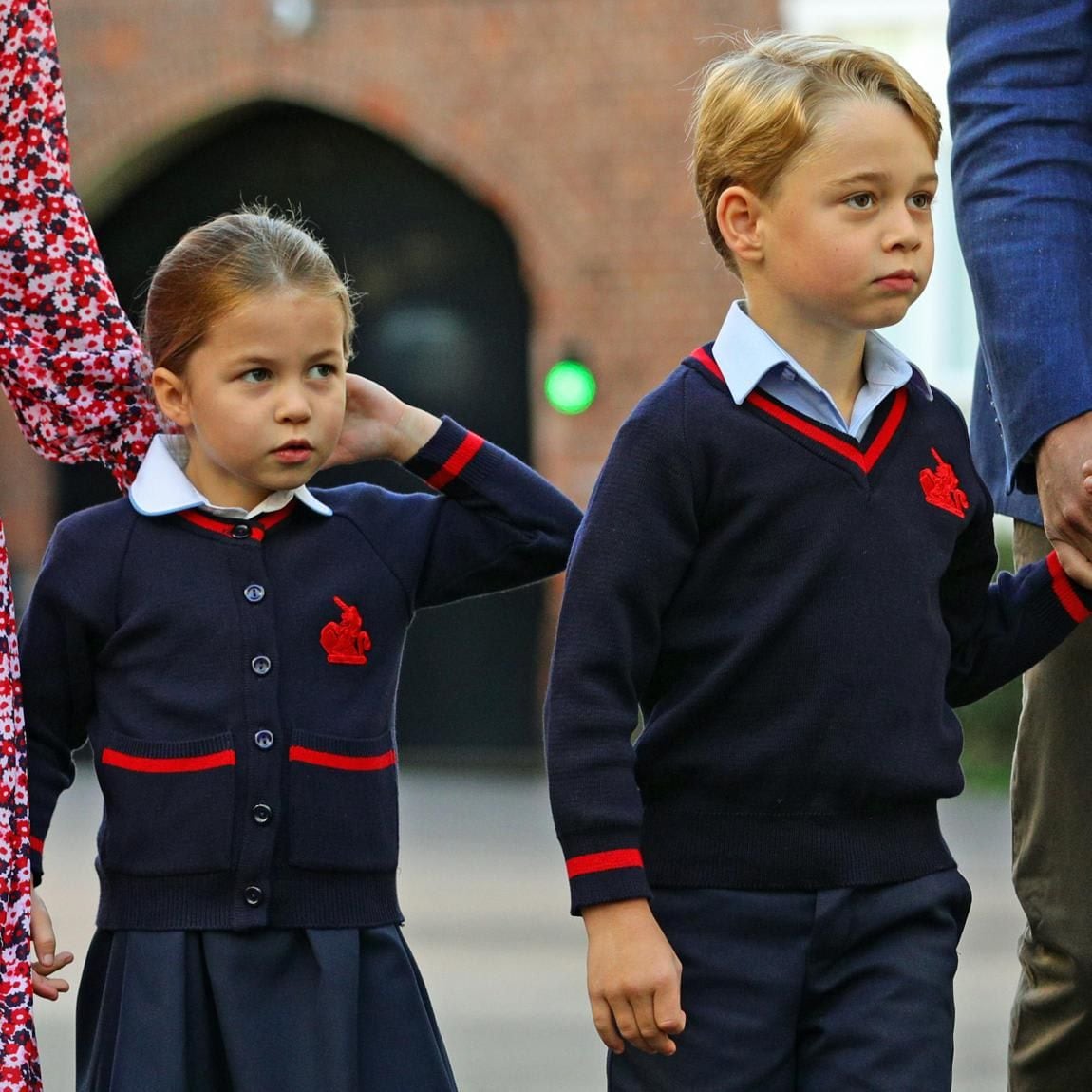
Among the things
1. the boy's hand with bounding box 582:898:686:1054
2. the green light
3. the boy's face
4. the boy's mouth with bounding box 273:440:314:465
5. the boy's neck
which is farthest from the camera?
the green light

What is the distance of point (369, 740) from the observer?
2.97 m

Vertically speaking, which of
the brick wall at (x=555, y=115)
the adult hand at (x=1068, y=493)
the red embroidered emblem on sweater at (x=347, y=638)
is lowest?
the red embroidered emblem on sweater at (x=347, y=638)

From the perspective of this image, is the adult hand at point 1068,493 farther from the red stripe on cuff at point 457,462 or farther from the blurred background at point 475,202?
the blurred background at point 475,202

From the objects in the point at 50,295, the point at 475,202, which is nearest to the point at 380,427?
the point at 50,295

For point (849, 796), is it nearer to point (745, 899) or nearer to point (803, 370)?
point (745, 899)

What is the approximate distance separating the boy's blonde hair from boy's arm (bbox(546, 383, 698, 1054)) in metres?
0.29

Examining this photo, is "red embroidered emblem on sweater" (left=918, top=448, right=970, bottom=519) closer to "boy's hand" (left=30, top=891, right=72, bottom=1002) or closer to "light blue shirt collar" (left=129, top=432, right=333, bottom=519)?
"light blue shirt collar" (left=129, top=432, right=333, bottom=519)

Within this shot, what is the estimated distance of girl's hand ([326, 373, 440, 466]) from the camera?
10.5ft

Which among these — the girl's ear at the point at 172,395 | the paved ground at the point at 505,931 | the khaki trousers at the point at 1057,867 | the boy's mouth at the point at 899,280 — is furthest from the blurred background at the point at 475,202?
the boy's mouth at the point at 899,280

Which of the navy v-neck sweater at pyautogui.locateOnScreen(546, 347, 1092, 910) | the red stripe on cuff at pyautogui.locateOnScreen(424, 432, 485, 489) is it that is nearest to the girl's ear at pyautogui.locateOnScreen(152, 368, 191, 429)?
the red stripe on cuff at pyautogui.locateOnScreen(424, 432, 485, 489)

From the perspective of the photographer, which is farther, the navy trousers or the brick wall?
the brick wall

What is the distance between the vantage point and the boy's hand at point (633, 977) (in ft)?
8.50

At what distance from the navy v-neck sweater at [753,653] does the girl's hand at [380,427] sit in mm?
486

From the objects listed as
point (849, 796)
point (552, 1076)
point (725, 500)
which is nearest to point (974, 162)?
point (725, 500)
